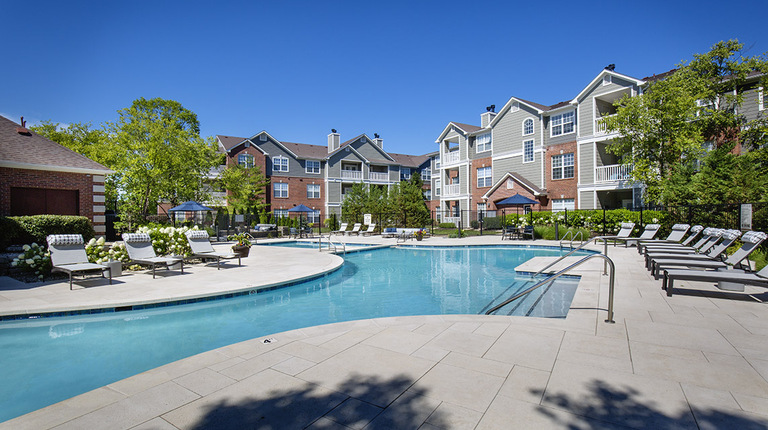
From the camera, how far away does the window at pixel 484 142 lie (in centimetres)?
3012

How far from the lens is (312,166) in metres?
38.9

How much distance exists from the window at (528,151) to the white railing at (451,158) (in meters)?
6.63

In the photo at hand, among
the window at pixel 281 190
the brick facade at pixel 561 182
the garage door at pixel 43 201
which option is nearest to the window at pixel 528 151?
the brick facade at pixel 561 182

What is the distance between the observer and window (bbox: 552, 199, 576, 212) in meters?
24.3

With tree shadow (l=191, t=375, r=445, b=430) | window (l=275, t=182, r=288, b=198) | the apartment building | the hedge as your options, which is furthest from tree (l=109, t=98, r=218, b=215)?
tree shadow (l=191, t=375, r=445, b=430)

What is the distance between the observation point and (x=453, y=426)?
7.92ft

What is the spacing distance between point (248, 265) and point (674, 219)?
1687 cm

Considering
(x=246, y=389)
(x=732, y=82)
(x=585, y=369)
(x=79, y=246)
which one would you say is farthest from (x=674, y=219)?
(x=79, y=246)

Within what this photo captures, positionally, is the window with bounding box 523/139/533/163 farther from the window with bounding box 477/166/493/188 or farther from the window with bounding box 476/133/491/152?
the window with bounding box 476/133/491/152

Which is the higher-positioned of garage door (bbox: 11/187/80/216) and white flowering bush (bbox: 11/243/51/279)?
garage door (bbox: 11/187/80/216)

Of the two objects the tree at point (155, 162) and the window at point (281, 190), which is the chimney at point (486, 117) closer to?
the window at point (281, 190)

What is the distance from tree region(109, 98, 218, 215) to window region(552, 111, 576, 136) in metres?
23.8

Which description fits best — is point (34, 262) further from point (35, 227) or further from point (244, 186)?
point (244, 186)

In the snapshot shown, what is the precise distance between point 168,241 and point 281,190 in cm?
2598
